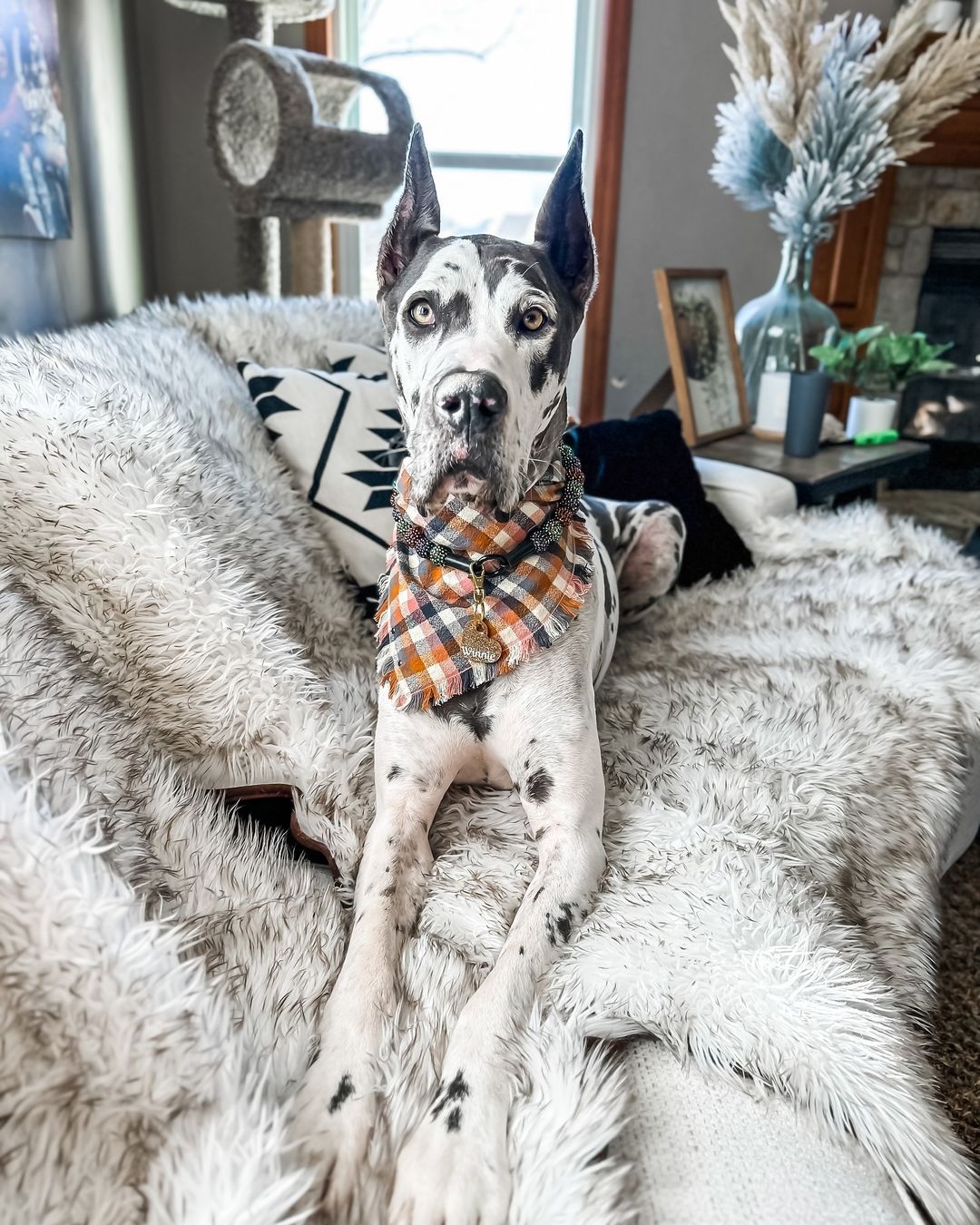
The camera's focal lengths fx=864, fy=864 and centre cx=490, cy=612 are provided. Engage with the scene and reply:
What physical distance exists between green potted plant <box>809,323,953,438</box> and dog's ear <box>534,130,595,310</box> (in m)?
→ 1.82

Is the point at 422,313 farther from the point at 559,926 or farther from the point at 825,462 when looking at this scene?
the point at 825,462

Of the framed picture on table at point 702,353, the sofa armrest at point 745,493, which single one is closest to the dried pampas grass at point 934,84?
the framed picture on table at point 702,353

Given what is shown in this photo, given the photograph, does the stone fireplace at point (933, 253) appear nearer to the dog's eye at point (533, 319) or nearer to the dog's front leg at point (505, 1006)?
the dog's eye at point (533, 319)

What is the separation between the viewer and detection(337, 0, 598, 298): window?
4.25m

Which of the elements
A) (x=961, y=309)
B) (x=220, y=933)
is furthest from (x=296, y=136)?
(x=961, y=309)

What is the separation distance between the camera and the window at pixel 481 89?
167 inches

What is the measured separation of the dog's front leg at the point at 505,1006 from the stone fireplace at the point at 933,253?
475 centimetres

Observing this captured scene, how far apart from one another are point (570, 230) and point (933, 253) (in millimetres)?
4530

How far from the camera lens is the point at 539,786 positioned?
132cm

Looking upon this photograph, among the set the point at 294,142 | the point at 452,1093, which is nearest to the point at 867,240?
the point at 294,142

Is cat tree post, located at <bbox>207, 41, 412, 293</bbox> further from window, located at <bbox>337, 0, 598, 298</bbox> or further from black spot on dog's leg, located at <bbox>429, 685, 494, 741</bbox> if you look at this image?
black spot on dog's leg, located at <bbox>429, 685, 494, 741</bbox>

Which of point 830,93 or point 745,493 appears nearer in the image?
point 745,493

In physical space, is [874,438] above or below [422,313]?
below

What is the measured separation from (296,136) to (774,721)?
2.17 meters
